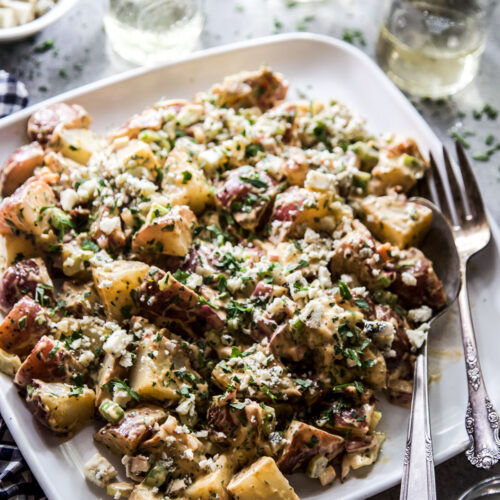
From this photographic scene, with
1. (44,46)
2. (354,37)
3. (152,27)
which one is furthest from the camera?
(354,37)

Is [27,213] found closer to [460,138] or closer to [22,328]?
[22,328]

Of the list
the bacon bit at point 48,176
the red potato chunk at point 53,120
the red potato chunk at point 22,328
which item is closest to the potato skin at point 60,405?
the red potato chunk at point 22,328

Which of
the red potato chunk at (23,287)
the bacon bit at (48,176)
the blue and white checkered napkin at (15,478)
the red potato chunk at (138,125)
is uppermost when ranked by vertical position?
the red potato chunk at (138,125)

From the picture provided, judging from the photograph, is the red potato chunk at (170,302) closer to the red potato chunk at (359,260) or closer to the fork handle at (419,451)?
the red potato chunk at (359,260)

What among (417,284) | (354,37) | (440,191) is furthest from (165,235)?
(354,37)

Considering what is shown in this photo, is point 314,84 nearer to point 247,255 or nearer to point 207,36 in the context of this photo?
point 207,36

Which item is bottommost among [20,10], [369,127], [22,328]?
[22,328]

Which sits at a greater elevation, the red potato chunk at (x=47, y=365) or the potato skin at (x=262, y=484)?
the red potato chunk at (x=47, y=365)

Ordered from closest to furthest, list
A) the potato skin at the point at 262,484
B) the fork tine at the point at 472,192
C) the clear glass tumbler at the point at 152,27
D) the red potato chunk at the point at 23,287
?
the potato skin at the point at 262,484 → the red potato chunk at the point at 23,287 → the fork tine at the point at 472,192 → the clear glass tumbler at the point at 152,27
